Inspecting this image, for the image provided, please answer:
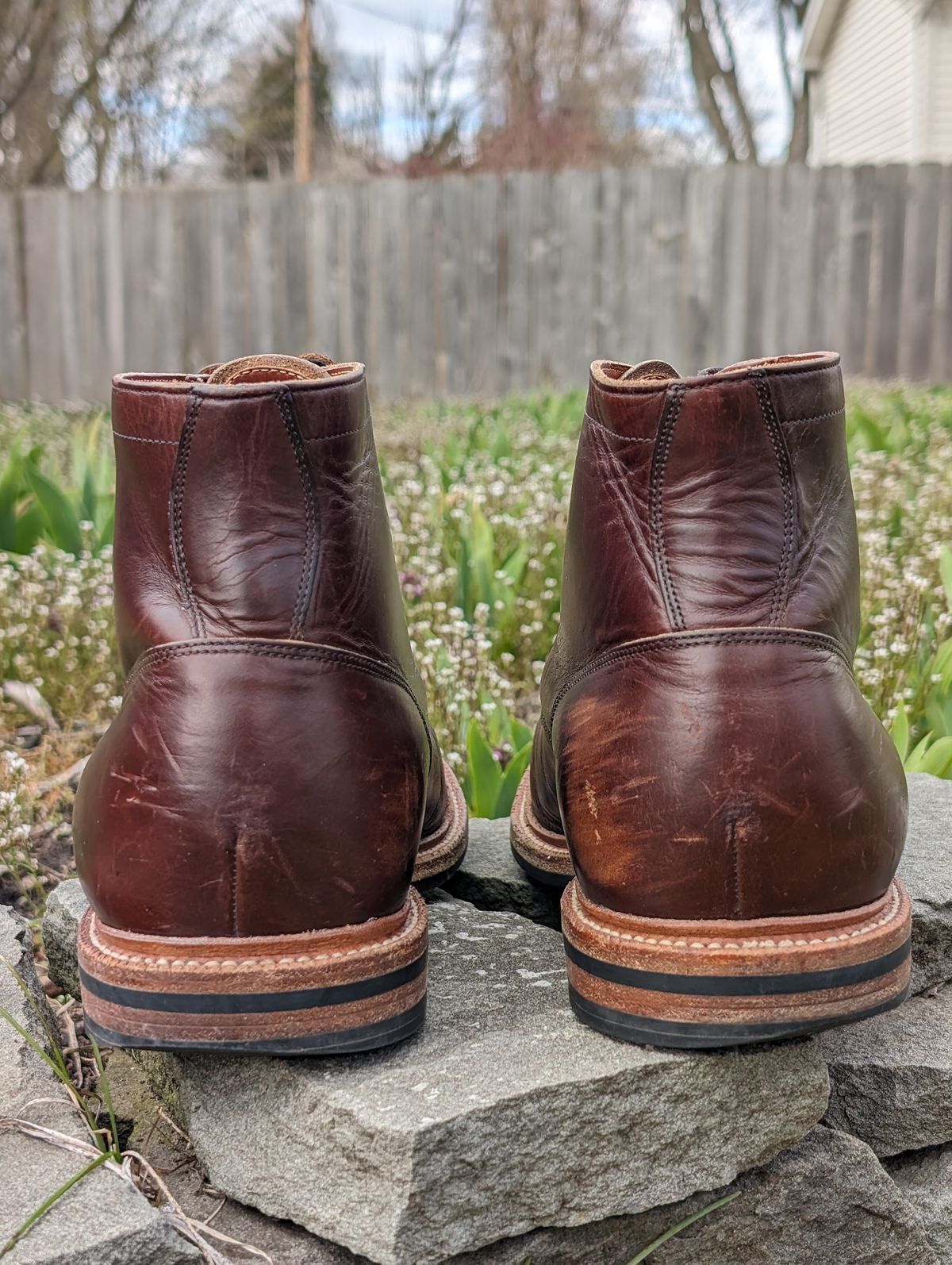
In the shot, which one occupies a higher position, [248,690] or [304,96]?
[304,96]

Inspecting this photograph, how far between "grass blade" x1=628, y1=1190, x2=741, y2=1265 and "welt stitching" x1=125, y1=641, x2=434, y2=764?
603 millimetres

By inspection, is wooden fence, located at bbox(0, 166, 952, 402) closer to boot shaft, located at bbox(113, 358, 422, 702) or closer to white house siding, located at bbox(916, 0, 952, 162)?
white house siding, located at bbox(916, 0, 952, 162)

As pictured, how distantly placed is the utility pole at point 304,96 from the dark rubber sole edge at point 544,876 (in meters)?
13.9

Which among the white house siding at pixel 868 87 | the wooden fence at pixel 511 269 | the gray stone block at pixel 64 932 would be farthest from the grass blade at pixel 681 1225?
the white house siding at pixel 868 87

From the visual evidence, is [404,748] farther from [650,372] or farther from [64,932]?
[64,932]

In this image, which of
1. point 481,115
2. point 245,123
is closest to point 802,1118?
point 481,115

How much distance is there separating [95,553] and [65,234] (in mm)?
7387

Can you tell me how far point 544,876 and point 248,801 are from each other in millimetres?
553

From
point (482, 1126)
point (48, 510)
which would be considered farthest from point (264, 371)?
point (48, 510)

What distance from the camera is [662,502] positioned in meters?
1.13

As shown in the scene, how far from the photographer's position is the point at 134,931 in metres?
1.06

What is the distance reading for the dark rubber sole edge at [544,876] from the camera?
1.46 m

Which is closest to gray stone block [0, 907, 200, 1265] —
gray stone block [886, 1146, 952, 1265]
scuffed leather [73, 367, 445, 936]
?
scuffed leather [73, 367, 445, 936]

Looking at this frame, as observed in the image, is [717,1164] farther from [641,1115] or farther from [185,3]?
[185,3]
